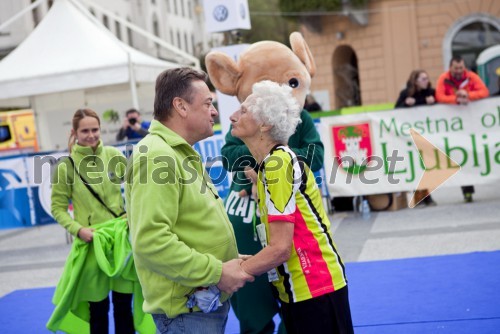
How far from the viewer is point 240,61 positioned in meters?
5.06

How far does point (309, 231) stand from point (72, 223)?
237 cm

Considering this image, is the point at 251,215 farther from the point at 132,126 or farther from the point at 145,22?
the point at 145,22

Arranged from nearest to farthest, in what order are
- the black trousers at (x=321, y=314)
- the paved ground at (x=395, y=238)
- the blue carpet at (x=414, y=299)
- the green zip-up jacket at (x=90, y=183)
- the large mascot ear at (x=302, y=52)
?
the black trousers at (x=321, y=314) → the large mascot ear at (x=302, y=52) → the green zip-up jacket at (x=90, y=183) → the blue carpet at (x=414, y=299) → the paved ground at (x=395, y=238)

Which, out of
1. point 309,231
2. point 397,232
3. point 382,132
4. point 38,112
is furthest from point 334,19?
point 309,231

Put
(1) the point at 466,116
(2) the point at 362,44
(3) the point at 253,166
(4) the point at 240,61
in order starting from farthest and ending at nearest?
(2) the point at 362,44, (1) the point at 466,116, (4) the point at 240,61, (3) the point at 253,166

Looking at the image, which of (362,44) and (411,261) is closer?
(411,261)

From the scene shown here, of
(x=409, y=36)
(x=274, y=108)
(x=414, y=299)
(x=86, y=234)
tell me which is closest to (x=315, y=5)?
(x=409, y=36)

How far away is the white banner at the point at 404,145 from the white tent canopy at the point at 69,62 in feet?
17.0

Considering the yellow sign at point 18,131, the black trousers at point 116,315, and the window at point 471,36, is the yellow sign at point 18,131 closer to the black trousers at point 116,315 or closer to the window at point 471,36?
the window at point 471,36

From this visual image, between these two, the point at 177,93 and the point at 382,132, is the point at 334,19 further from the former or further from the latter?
the point at 177,93

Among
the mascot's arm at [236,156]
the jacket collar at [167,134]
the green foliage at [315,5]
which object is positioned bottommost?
the mascot's arm at [236,156]

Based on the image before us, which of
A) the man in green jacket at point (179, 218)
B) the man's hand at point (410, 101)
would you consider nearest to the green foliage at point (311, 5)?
the man's hand at point (410, 101)

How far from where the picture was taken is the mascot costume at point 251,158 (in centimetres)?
446

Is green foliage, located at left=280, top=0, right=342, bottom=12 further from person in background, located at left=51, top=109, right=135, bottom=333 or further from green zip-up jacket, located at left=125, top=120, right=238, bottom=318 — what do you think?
green zip-up jacket, located at left=125, top=120, right=238, bottom=318
